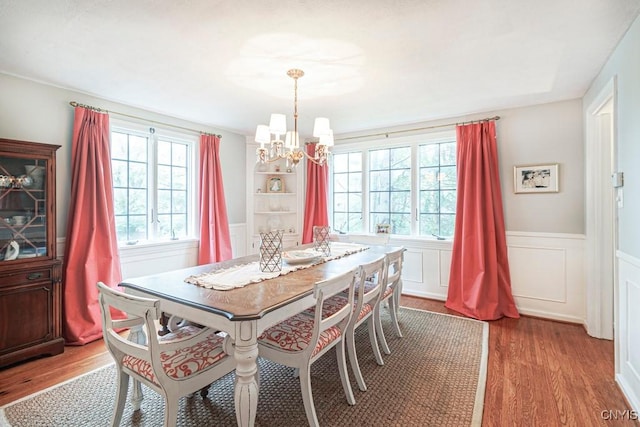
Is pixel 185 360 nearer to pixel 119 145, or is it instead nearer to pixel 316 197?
pixel 119 145

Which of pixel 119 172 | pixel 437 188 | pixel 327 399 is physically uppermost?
pixel 119 172

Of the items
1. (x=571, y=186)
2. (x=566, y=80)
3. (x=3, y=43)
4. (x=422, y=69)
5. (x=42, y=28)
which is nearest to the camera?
(x=42, y=28)

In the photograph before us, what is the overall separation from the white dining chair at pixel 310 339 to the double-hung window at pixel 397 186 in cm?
263

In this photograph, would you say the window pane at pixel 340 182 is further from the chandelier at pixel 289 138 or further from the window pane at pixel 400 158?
the chandelier at pixel 289 138

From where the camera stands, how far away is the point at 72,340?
9.17ft

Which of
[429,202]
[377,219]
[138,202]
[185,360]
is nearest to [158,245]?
[138,202]

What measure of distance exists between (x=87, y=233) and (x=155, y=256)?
80 cm

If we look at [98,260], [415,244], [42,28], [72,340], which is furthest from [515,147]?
[72,340]

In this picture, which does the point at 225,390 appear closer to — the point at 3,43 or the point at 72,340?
the point at 72,340

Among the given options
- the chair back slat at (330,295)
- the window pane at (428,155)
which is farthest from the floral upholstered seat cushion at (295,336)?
the window pane at (428,155)

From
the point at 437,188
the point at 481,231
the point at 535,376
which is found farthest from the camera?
the point at 437,188

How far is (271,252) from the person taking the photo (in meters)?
2.17

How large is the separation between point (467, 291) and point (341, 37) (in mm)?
3079

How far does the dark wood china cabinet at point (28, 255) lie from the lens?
2.40m
